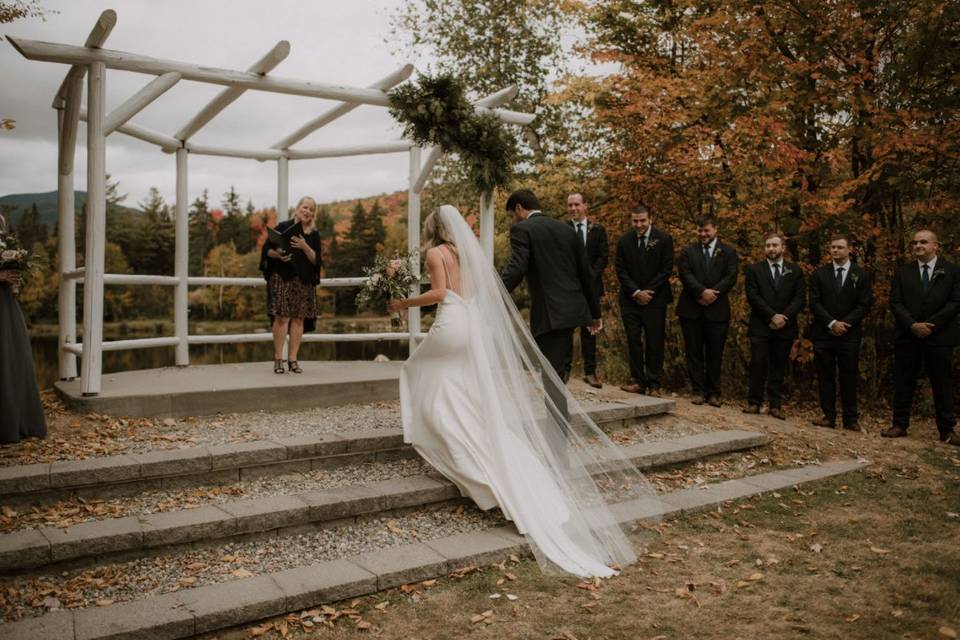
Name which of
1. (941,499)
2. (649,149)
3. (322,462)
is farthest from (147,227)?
(941,499)

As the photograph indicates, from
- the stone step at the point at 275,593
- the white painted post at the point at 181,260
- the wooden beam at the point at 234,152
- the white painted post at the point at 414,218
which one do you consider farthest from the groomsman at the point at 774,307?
the white painted post at the point at 181,260

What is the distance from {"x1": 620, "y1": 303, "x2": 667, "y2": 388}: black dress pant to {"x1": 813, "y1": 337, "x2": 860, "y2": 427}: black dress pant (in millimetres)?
1667

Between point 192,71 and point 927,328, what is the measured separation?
7350 mm

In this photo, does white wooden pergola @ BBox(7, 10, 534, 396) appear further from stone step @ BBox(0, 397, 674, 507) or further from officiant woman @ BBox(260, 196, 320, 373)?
stone step @ BBox(0, 397, 674, 507)

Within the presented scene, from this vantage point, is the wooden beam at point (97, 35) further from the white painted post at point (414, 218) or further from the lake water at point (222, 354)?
the lake water at point (222, 354)

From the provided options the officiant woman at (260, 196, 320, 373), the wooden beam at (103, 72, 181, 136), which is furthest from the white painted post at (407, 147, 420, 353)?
the wooden beam at (103, 72, 181, 136)

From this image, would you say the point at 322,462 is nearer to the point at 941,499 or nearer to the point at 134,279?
the point at 134,279

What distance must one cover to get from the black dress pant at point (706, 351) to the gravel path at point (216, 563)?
4.07 m

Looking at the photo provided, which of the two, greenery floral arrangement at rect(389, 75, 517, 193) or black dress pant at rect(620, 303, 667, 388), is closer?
greenery floral arrangement at rect(389, 75, 517, 193)

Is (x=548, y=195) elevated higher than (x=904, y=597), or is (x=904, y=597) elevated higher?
(x=548, y=195)

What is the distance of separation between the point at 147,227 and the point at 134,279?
39.4 feet

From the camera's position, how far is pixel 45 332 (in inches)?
379

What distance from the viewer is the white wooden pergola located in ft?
19.6

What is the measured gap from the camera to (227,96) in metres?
6.86
